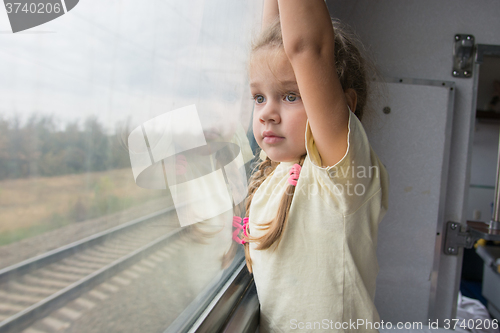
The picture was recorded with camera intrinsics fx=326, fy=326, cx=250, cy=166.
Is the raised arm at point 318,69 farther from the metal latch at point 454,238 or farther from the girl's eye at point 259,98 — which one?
the metal latch at point 454,238

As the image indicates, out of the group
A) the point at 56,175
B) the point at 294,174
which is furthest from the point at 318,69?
the point at 56,175

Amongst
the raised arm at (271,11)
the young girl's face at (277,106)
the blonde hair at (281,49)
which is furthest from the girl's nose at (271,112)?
the raised arm at (271,11)

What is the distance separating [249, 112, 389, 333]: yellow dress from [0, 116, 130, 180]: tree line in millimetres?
353

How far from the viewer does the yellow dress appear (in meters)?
0.63

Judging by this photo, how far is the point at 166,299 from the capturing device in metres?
0.56

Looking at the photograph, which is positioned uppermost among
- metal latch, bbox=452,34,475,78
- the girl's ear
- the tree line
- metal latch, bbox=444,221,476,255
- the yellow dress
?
metal latch, bbox=452,34,475,78

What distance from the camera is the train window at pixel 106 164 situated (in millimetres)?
285

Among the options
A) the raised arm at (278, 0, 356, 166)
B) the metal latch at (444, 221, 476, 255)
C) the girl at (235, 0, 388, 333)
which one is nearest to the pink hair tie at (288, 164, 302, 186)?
the girl at (235, 0, 388, 333)

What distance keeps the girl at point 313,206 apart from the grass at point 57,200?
0.31 m

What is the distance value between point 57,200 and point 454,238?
1.80m

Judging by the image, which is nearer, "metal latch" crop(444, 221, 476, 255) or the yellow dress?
the yellow dress

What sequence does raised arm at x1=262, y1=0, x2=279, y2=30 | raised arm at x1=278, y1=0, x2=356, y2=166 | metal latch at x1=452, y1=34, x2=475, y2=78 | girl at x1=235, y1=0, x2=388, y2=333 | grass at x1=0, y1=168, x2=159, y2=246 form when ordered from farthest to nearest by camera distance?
metal latch at x1=452, y1=34, x2=475, y2=78 < raised arm at x1=262, y1=0, x2=279, y2=30 < girl at x1=235, y1=0, x2=388, y2=333 < raised arm at x1=278, y1=0, x2=356, y2=166 < grass at x1=0, y1=168, x2=159, y2=246

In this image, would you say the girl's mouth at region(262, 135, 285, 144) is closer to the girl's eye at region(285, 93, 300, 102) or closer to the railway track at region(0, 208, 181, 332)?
the girl's eye at region(285, 93, 300, 102)

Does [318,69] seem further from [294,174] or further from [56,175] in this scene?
[56,175]
